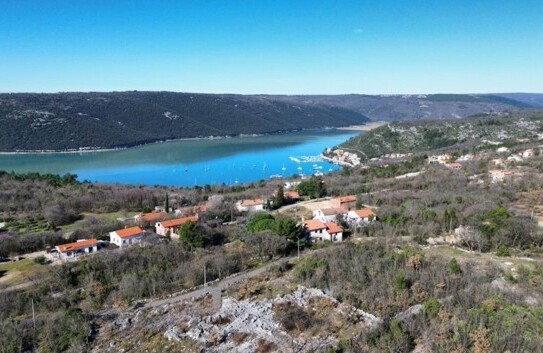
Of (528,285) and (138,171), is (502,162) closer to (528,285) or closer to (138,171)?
(528,285)

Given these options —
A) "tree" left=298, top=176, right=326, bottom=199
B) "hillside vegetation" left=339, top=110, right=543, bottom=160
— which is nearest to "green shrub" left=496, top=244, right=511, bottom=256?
"tree" left=298, top=176, right=326, bottom=199

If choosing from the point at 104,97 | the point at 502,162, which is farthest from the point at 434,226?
the point at 104,97

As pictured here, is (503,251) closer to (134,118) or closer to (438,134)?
(438,134)

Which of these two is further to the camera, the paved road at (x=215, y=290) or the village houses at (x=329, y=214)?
the village houses at (x=329, y=214)

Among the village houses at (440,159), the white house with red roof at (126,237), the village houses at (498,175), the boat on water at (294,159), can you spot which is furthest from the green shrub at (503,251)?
the boat on water at (294,159)

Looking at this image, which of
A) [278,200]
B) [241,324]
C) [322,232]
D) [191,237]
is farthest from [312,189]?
[241,324]

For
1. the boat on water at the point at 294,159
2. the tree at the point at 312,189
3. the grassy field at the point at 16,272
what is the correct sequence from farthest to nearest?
the boat on water at the point at 294,159 < the tree at the point at 312,189 < the grassy field at the point at 16,272

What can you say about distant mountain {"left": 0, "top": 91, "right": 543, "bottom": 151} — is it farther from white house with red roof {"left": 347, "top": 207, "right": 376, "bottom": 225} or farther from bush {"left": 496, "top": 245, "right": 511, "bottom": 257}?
bush {"left": 496, "top": 245, "right": 511, "bottom": 257}

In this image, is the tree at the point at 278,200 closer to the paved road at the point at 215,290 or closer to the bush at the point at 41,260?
the paved road at the point at 215,290
